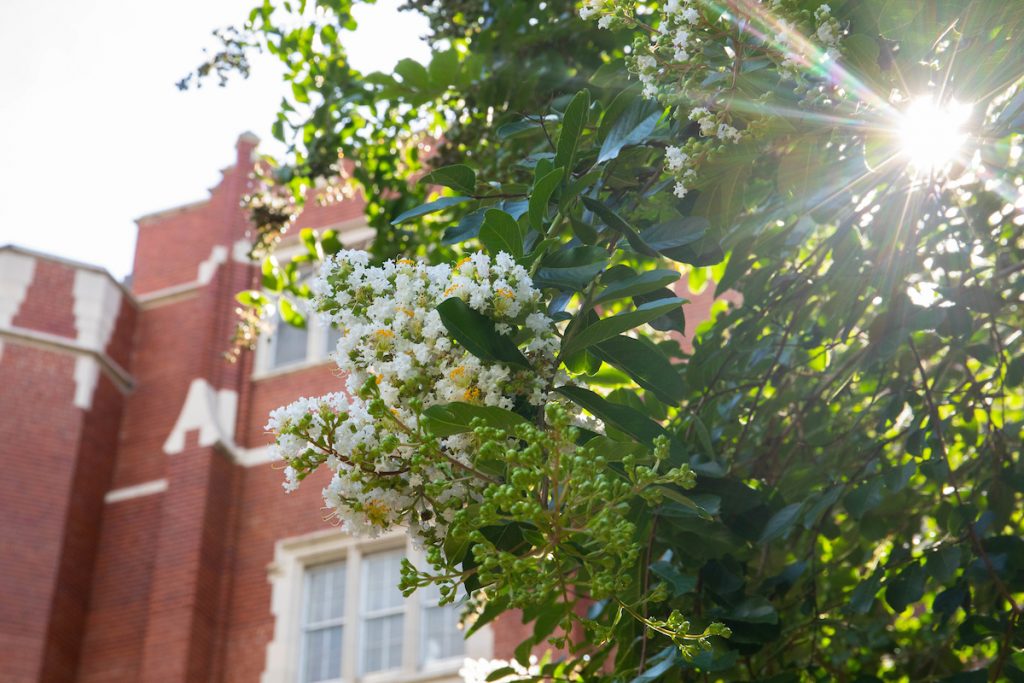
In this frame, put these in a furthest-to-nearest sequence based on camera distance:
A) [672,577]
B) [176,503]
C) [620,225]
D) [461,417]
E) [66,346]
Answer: [66,346], [176,503], [672,577], [620,225], [461,417]

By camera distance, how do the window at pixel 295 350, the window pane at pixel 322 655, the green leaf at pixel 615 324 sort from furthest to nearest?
the window at pixel 295 350
the window pane at pixel 322 655
the green leaf at pixel 615 324

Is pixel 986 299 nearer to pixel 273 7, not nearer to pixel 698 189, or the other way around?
pixel 698 189

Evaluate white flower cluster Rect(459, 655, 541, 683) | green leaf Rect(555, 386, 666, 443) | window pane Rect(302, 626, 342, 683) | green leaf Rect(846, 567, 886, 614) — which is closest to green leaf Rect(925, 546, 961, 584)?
green leaf Rect(846, 567, 886, 614)

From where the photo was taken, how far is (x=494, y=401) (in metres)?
2.57

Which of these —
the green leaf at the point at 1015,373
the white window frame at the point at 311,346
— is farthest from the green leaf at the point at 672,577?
the white window frame at the point at 311,346

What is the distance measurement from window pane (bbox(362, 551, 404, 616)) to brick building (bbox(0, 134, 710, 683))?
0.7 inches

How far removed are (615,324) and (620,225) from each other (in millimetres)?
480

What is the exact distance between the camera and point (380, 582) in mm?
11242

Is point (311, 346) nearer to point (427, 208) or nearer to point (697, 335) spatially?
point (697, 335)

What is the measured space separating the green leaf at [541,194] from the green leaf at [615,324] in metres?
0.29

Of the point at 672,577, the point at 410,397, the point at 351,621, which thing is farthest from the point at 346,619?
the point at 410,397

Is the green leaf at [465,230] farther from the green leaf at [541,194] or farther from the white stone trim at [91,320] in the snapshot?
the white stone trim at [91,320]

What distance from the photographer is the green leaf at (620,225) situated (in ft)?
10.3

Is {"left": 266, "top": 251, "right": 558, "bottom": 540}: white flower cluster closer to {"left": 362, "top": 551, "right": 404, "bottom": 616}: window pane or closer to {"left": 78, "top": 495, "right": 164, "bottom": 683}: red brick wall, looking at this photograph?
{"left": 362, "top": 551, "right": 404, "bottom": 616}: window pane
